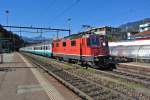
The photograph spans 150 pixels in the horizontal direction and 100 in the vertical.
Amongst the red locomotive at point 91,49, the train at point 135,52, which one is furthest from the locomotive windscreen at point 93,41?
the train at point 135,52

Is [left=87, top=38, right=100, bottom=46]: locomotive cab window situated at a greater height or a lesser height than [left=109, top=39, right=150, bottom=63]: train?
greater

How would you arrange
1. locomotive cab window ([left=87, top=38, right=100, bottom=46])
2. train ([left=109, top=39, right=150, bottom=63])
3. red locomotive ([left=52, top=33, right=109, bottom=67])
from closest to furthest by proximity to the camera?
1. red locomotive ([left=52, top=33, right=109, bottom=67])
2. locomotive cab window ([left=87, top=38, right=100, bottom=46])
3. train ([left=109, top=39, right=150, bottom=63])

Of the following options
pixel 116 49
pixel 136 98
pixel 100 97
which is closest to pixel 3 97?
pixel 100 97

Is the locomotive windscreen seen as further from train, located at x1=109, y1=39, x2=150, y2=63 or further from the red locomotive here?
train, located at x1=109, y1=39, x2=150, y2=63

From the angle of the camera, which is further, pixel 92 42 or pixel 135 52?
pixel 135 52

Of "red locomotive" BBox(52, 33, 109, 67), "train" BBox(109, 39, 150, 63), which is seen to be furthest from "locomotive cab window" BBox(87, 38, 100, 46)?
"train" BBox(109, 39, 150, 63)

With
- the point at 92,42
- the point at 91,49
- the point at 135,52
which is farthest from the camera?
the point at 135,52


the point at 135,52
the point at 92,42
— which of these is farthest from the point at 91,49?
the point at 135,52

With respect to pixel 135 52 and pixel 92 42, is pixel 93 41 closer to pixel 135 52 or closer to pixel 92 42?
pixel 92 42

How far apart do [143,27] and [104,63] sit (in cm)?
10463

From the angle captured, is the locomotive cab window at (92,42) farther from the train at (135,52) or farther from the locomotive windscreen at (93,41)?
the train at (135,52)

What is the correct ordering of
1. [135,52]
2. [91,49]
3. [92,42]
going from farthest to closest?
1. [135,52]
2. [92,42]
3. [91,49]

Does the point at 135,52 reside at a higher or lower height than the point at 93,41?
lower

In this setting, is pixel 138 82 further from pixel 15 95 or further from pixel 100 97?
pixel 15 95
